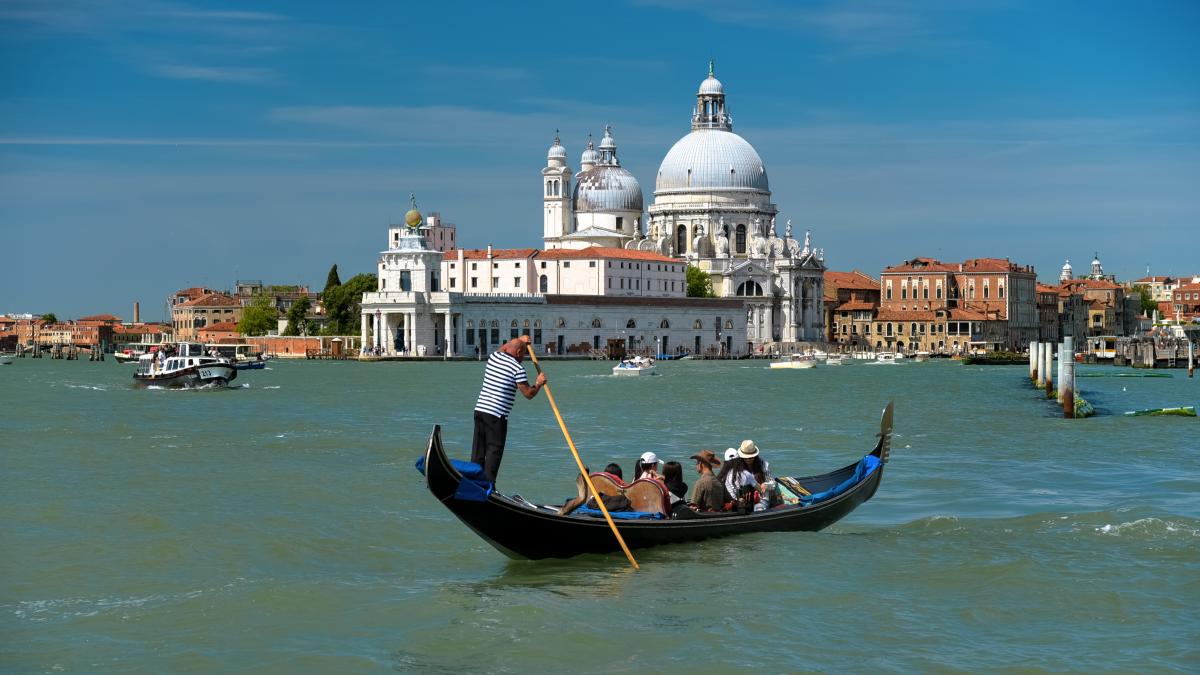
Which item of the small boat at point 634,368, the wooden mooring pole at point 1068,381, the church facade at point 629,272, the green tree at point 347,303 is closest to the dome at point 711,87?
the church facade at point 629,272

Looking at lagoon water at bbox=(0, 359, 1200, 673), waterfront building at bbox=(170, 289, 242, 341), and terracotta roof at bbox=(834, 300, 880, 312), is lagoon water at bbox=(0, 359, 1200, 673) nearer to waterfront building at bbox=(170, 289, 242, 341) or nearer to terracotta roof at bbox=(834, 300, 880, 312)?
terracotta roof at bbox=(834, 300, 880, 312)

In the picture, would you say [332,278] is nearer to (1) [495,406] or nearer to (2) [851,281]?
(2) [851,281]

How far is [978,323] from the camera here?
290ft

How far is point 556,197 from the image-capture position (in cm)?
9400

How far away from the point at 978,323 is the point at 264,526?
255ft

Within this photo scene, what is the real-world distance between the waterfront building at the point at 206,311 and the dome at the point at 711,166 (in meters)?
30.4

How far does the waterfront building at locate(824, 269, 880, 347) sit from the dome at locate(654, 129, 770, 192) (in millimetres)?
8181

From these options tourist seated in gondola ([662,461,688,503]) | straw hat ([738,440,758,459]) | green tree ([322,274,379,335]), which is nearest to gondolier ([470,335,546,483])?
tourist seated in gondola ([662,461,688,503])

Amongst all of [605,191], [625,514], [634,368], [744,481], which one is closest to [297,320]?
[605,191]

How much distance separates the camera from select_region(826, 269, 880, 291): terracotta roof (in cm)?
10294

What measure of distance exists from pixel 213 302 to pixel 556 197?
28.5m

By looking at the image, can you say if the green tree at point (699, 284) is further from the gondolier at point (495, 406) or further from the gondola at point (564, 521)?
the gondolier at point (495, 406)

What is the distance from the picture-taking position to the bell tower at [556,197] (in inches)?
3706

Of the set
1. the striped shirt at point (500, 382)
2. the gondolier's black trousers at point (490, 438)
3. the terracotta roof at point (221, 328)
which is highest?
the terracotta roof at point (221, 328)
